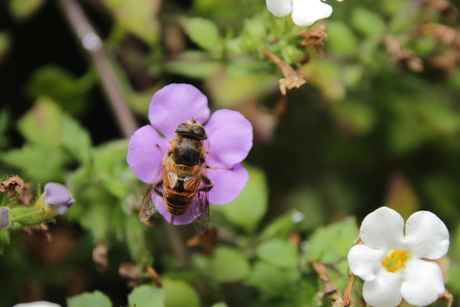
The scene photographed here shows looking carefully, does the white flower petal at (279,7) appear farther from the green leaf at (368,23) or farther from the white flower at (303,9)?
the green leaf at (368,23)

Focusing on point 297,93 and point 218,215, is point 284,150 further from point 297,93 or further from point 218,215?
point 218,215

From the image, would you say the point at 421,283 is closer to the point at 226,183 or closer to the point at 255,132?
the point at 226,183

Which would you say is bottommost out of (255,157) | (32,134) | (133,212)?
(133,212)

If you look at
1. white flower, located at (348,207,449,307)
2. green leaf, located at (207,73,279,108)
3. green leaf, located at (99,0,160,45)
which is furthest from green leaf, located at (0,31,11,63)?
white flower, located at (348,207,449,307)

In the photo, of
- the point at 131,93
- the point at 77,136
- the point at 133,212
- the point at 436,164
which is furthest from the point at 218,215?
the point at 436,164

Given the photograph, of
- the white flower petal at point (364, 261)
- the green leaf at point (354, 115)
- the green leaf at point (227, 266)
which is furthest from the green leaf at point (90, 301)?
the green leaf at point (354, 115)

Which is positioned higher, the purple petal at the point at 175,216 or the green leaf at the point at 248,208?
the green leaf at the point at 248,208
